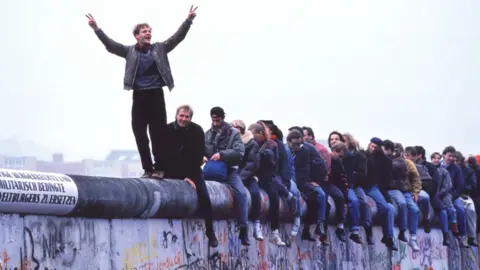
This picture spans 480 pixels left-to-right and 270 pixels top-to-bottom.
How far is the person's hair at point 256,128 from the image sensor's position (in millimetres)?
21469

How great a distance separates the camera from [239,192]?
20094 mm

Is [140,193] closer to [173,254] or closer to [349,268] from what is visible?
[173,254]

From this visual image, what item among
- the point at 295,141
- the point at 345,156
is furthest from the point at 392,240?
the point at 295,141

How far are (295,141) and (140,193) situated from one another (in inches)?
252

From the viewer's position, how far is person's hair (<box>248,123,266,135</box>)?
70.4 ft

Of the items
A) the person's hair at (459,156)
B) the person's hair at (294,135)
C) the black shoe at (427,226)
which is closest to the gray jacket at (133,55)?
the person's hair at (294,135)

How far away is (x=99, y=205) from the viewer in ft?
52.3

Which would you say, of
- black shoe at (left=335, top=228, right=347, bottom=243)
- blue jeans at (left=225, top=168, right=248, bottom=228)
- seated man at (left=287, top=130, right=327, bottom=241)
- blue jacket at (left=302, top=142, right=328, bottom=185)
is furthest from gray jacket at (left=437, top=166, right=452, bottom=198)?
blue jeans at (left=225, top=168, right=248, bottom=228)

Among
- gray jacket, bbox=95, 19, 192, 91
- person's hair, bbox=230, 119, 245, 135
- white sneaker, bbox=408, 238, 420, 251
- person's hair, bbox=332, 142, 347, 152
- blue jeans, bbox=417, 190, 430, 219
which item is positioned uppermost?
gray jacket, bbox=95, 19, 192, 91

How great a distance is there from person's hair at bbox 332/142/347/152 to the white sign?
9.98 m

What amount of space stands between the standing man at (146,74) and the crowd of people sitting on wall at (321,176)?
38cm

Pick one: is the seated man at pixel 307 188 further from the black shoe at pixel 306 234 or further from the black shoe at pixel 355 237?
the black shoe at pixel 355 237

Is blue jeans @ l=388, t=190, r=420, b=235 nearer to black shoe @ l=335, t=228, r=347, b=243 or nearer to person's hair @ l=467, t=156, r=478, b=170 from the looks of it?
black shoe @ l=335, t=228, r=347, b=243

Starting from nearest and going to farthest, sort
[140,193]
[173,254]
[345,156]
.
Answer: [140,193], [173,254], [345,156]
